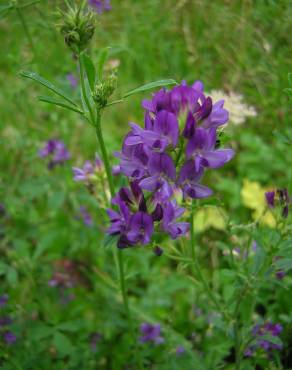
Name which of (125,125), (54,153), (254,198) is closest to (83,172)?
(54,153)

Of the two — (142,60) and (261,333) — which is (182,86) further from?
(142,60)

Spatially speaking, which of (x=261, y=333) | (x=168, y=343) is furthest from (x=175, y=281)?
(x=261, y=333)

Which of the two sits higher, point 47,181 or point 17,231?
point 47,181

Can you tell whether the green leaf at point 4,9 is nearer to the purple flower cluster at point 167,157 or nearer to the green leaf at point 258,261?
the purple flower cluster at point 167,157

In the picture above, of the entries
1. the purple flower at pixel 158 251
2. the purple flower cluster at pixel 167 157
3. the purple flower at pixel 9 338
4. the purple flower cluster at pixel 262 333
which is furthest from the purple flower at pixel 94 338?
the purple flower cluster at pixel 167 157

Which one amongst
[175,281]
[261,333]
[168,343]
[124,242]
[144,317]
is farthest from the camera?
[175,281]

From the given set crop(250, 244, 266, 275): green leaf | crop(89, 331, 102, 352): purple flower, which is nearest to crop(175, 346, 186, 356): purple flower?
crop(89, 331, 102, 352): purple flower

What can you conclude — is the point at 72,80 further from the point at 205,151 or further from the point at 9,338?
the point at 205,151
